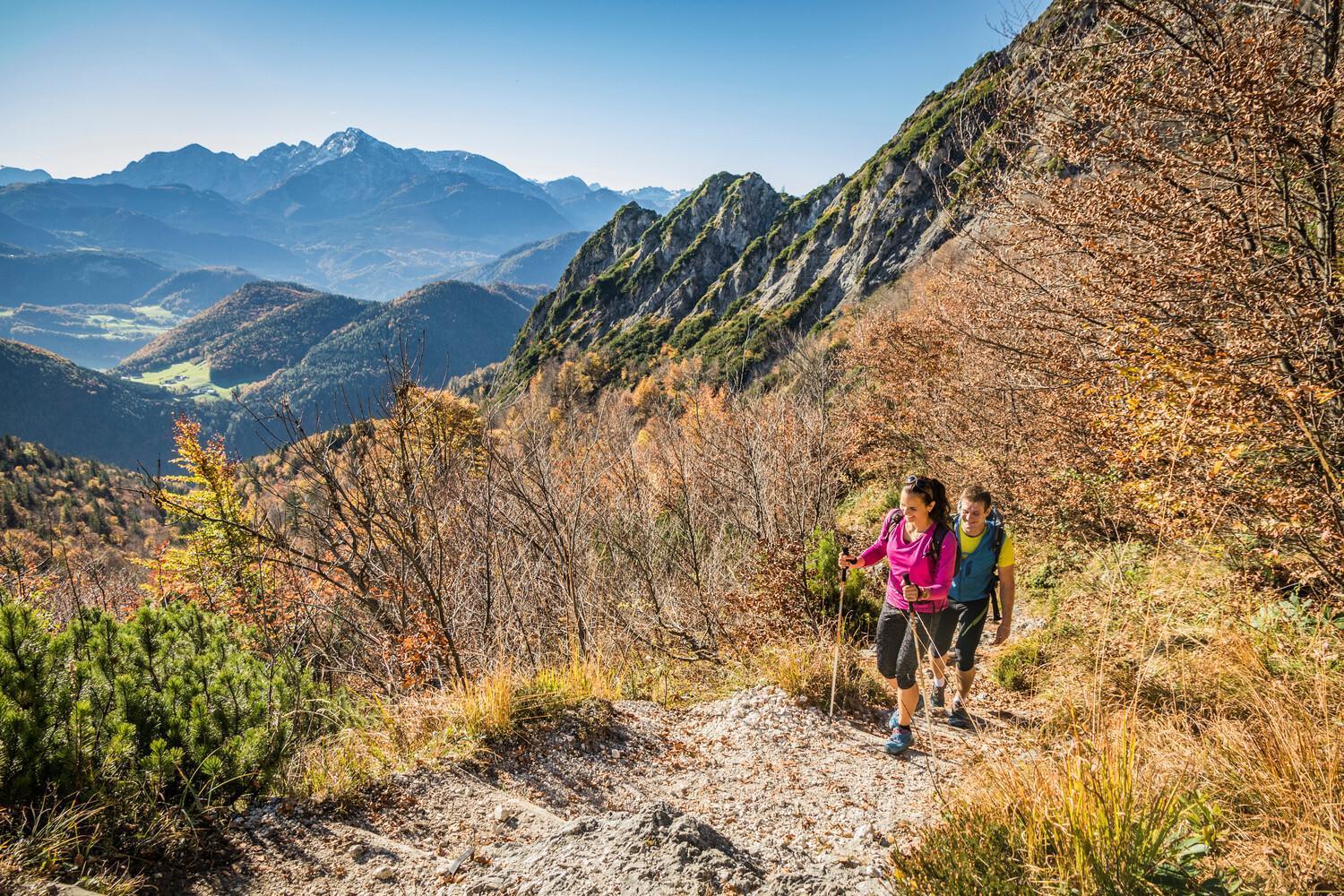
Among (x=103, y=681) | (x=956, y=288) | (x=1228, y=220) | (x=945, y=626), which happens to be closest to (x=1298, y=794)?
(x=945, y=626)

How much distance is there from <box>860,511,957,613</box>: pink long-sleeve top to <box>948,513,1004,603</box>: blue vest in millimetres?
348

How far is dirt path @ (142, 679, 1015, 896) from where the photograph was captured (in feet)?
8.77

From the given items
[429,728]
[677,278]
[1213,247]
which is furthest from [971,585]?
[677,278]

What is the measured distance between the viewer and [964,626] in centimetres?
454

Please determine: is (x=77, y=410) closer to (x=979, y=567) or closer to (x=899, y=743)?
(x=899, y=743)

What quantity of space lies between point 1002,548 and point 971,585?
369mm

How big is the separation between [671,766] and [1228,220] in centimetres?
533

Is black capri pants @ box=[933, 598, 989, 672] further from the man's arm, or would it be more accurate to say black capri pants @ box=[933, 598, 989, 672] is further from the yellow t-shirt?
the yellow t-shirt

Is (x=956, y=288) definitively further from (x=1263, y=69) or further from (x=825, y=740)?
(x=825, y=740)

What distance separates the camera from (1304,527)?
3.77 metres

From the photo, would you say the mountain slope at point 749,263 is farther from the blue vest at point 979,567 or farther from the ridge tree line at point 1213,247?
the blue vest at point 979,567

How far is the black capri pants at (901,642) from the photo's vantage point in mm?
4207

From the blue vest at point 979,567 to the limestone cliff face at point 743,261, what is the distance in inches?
1337

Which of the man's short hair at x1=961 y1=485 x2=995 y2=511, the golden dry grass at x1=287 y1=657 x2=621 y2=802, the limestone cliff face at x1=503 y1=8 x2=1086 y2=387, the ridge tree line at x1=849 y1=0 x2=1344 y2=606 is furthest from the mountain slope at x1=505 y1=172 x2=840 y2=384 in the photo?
the golden dry grass at x1=287 y1=657 x2=621 y2=802
